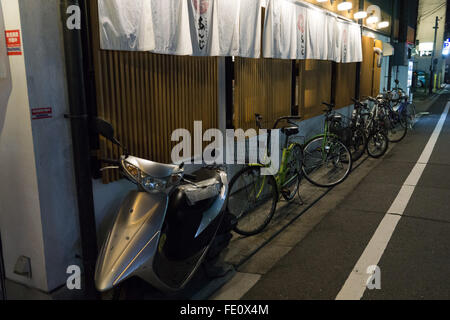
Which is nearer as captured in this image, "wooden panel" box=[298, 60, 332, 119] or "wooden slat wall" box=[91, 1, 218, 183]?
"wooden slat wall" box=[91, 1, 218, 183]

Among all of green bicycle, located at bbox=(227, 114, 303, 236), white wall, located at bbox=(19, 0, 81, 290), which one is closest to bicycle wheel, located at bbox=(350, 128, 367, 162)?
green bicycle, located at bbox=(227, 114, 303, 236)

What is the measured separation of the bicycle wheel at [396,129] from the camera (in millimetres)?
14116

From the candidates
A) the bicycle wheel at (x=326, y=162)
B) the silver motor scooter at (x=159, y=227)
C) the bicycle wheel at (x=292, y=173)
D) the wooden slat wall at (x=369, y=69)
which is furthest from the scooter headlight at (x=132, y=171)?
the wooden slat wall at (x=369, y=69)

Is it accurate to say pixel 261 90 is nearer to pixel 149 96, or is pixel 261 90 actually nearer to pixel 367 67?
pixel 149 96

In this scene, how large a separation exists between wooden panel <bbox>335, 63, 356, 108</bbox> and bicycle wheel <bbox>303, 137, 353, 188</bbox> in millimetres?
4362

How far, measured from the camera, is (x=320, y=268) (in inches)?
200

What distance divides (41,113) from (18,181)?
30.3 inches

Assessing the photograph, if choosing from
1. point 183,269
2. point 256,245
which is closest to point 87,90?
point 183,269

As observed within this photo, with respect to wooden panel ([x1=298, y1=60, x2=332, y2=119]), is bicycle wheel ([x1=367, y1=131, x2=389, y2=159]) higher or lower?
lower

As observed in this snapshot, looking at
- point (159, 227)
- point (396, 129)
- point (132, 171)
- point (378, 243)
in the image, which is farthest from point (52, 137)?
point (396, 129)

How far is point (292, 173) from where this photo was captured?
7.49 metres

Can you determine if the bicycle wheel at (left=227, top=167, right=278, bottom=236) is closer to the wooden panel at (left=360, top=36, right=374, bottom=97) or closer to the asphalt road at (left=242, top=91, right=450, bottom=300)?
the asphalt road at (left=242, top=91, right=450, bottom=300)

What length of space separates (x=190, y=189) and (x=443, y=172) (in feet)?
26.0

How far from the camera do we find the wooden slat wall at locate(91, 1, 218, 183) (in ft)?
14.3
